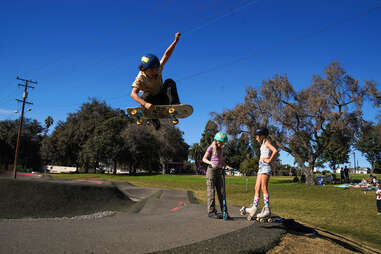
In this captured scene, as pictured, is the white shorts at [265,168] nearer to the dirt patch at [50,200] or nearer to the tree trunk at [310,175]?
the dirt patch at [50,200]

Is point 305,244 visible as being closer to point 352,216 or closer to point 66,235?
point 66,235

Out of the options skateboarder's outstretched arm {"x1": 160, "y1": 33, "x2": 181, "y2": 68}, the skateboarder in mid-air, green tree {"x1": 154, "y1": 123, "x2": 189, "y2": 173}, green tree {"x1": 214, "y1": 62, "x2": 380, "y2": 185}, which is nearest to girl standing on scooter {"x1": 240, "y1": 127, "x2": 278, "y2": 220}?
the skateboarder in mid-air

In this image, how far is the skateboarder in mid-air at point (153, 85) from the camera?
5.90 meters

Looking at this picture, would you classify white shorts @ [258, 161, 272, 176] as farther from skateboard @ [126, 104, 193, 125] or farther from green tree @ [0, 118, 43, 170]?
green tree @ [0, 118, 43, 170]

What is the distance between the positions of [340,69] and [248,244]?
30.4 metres

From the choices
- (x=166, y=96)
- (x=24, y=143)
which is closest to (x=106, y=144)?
(x=24, y=143)

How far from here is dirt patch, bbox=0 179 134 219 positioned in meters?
9.34

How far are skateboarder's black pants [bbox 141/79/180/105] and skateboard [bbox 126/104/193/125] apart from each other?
184mm

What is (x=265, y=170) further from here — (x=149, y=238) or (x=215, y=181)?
(x=149, y=238)

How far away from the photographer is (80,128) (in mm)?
62812

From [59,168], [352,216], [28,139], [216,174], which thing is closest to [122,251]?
[216,174]

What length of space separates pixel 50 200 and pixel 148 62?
811 cm

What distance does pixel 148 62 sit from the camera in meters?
5.86

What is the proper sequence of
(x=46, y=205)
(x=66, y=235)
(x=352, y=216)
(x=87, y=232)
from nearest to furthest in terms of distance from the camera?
(x=66, y=235) < (x=87, y=232) < (x=46, y=205) < (x=352, y=216)
